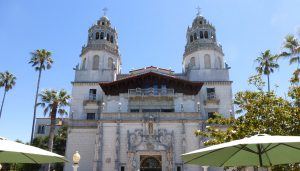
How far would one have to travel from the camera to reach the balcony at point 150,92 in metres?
37.9

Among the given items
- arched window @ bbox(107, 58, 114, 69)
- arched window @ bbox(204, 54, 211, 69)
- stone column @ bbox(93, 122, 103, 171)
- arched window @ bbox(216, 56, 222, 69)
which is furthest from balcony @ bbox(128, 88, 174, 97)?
arched window @ bbox(216, 56, 222, 69)

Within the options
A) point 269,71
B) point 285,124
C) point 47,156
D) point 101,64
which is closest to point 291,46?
point 285,124

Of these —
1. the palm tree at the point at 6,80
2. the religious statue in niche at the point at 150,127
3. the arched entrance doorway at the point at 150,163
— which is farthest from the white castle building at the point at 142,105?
the palm tree at the point at 6,80

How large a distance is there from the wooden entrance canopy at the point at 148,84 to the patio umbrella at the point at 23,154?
3027cm

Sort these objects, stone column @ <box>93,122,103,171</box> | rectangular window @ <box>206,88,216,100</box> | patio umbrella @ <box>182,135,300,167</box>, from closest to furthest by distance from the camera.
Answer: patio umbrella @ <box>182,135,300,167</box>, stone column @ <box>93,122,103,171</box>, rectangular window @ <box>206,88,216,100</box>

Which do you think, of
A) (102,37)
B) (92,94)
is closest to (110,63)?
(102,37)

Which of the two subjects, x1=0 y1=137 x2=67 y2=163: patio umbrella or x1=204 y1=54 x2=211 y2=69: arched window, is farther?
x1=204 y1=54 x2=211 y2=69: arched window

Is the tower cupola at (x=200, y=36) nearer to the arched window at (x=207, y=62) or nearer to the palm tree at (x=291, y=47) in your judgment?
the arched window at (x=207, y=62)

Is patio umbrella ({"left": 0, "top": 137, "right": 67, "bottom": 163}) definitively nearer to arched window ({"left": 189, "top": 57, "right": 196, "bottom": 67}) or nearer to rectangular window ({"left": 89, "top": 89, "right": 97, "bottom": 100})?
rectangular window ({"left": 89, "top": 89, "right": 97, "bottom": 100})

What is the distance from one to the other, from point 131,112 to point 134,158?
598cm

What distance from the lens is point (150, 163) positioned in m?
35.0

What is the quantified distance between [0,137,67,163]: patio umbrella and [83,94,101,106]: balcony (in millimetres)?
32161

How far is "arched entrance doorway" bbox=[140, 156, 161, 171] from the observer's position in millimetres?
34594

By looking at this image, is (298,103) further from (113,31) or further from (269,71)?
(113,31)
